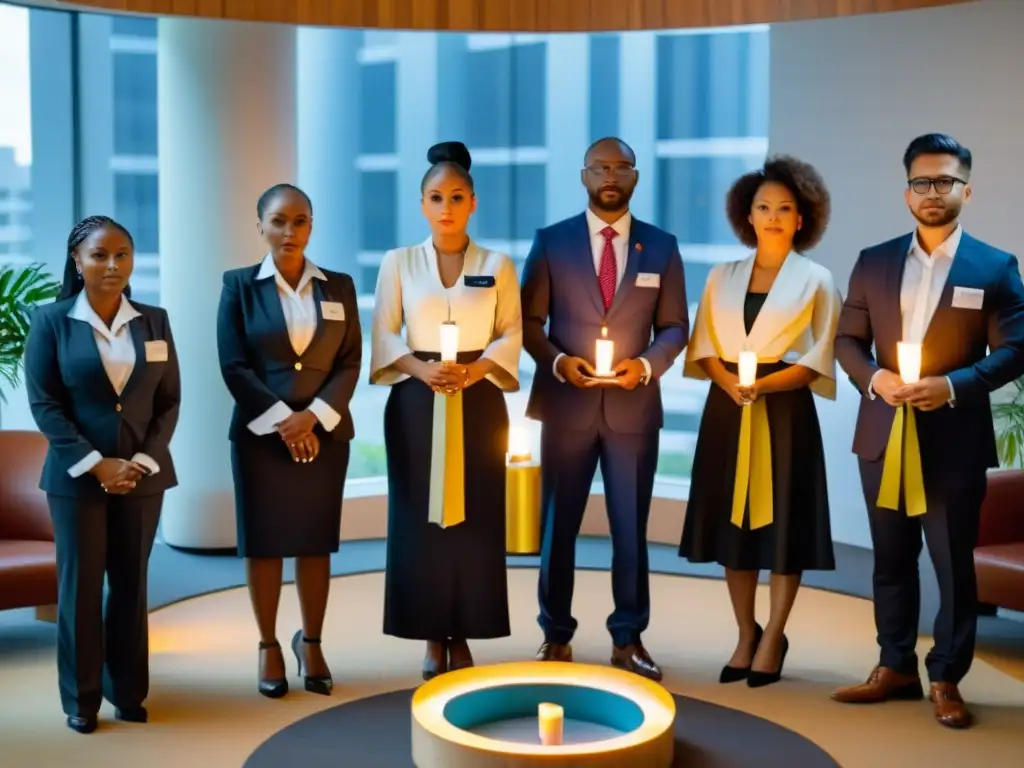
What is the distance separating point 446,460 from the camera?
533 cm

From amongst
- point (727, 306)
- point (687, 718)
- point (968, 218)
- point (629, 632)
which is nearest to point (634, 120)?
point (968, 218)

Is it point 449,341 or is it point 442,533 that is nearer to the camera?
point 449,341

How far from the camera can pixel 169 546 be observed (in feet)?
26.6

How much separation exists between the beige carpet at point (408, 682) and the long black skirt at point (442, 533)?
0.30 meters

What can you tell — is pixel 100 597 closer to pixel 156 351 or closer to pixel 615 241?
pixel 156 351

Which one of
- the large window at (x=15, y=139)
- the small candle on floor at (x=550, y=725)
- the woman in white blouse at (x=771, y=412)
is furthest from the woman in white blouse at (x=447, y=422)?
the large window at (x=15, y=139)

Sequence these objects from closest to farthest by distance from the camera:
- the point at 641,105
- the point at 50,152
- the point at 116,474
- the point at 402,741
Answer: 1. the point at 402,741
2. the point at 116,474
3. the point at 50,152
4. the point at 641,105

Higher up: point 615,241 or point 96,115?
point 96,115

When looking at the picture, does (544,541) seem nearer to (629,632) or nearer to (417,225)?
(629,632)

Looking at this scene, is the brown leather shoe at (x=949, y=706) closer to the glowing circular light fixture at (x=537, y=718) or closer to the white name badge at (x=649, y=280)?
the glowing circular light fixture at (x=537, y=718)

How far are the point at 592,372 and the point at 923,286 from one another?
1.25 metres

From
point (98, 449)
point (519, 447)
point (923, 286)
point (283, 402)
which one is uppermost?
point (923, 286)

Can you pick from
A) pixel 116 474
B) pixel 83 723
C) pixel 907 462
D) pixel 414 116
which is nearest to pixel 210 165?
pixel 414 116

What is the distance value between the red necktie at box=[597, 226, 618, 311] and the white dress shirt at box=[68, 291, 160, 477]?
1.79m
